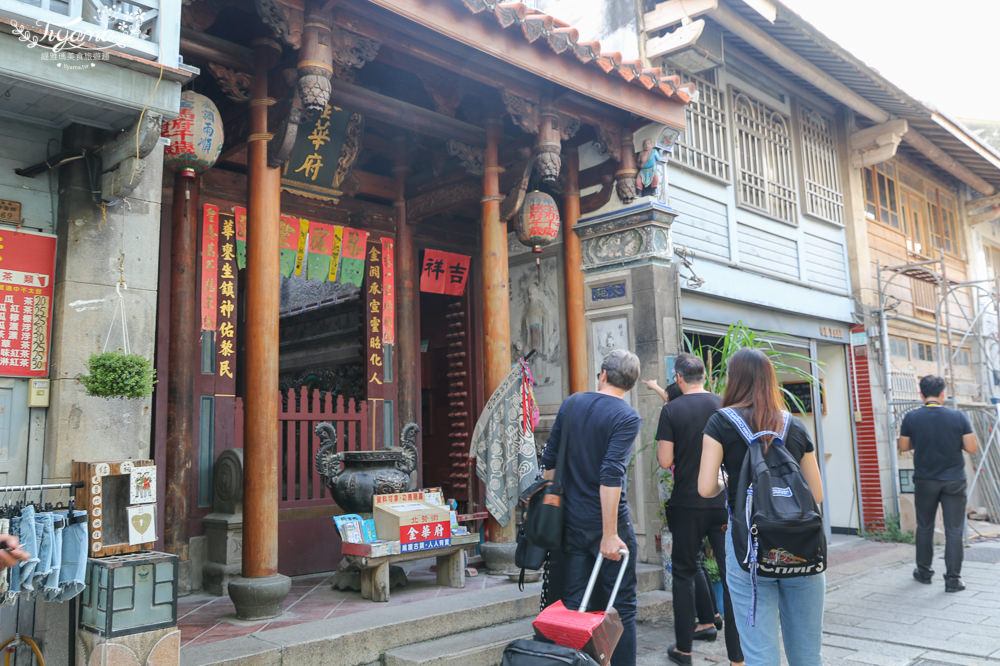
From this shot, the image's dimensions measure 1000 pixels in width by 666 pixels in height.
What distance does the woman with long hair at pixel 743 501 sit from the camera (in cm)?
310

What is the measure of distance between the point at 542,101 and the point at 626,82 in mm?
802

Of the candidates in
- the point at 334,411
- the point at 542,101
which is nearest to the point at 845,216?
the point at 542,101

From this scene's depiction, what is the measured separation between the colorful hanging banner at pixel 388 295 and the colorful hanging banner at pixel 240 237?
1627mm

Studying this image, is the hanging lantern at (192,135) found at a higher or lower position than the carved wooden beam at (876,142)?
lower

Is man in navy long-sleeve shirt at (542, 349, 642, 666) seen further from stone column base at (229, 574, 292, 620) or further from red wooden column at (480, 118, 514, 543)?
red wooden column at (480, 118, 514, 543)

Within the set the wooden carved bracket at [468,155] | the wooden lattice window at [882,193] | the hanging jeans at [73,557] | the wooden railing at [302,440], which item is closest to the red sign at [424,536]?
the wooden railing at [302,440]

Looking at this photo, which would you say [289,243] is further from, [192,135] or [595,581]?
[595,581]

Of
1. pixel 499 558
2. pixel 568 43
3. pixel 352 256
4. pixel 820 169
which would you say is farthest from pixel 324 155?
pixel 820 169

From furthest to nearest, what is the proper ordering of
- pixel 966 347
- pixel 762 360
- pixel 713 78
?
pixel 966 347
pixel 713 78
pixel 762 360

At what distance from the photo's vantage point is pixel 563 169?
25.6 feet

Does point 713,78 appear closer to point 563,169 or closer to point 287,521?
point 563,169

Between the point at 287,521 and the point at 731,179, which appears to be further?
the point at 731,179

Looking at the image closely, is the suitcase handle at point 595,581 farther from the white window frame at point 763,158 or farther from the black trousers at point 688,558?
the white window frame at point 763,158

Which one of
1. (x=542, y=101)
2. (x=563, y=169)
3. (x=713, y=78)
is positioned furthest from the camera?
(x=713, y=78)
